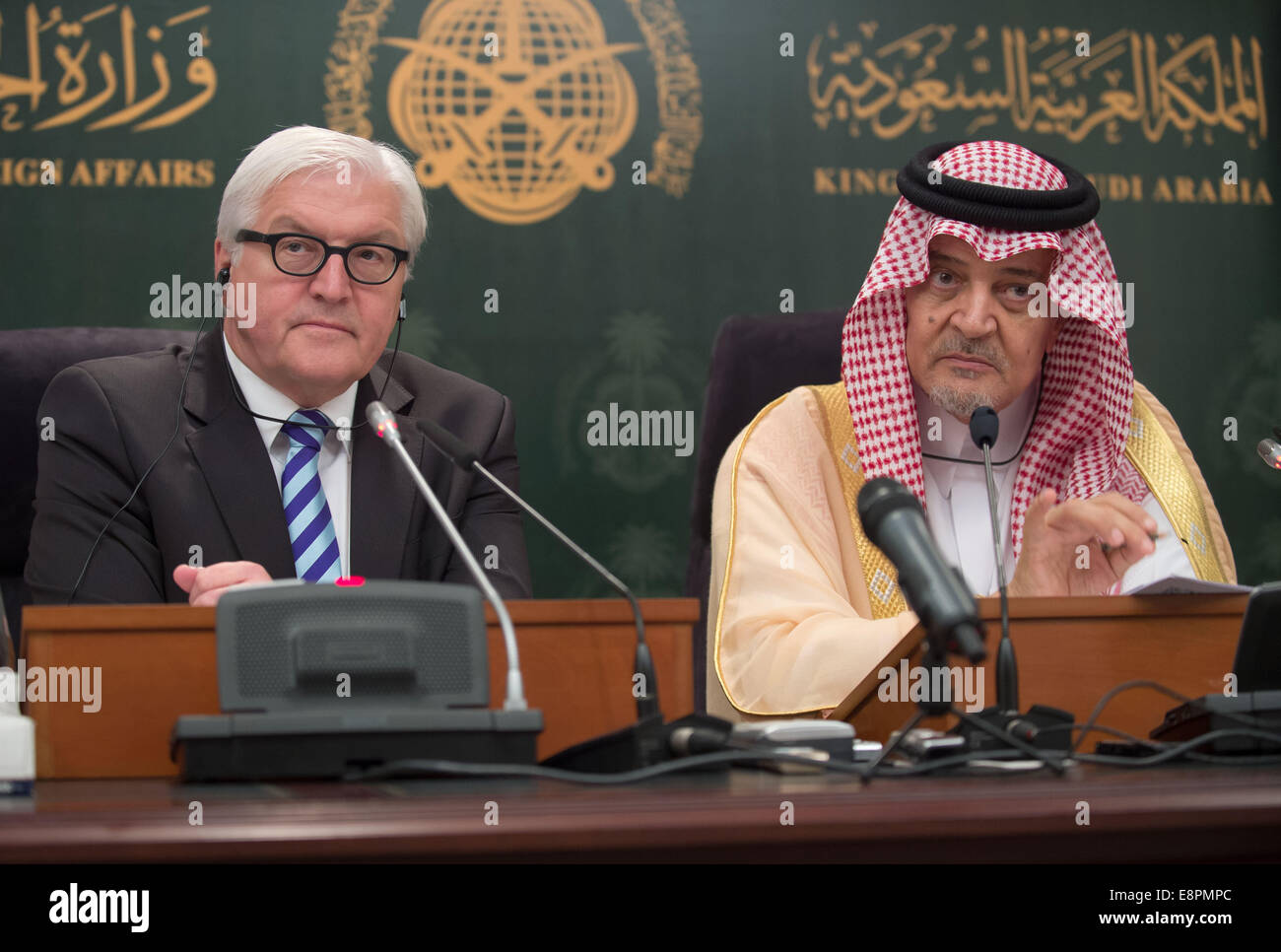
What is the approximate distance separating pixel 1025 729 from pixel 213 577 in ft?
2.92

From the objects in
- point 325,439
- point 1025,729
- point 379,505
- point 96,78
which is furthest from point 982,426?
point 96,78

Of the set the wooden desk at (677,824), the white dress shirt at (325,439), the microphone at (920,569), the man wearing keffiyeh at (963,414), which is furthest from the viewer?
the man wearing keffiyeh at (963,414)

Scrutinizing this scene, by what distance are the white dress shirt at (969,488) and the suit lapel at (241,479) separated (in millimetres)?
984

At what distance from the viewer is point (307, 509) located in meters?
2.09

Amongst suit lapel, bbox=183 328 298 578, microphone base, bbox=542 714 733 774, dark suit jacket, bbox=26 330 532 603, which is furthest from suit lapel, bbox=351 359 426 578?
microphone base, bbox=542 714 733 774

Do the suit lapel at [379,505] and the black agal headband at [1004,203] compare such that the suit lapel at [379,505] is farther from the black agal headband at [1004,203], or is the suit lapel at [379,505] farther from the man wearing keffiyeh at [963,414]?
the black agal headband at [1004,203]

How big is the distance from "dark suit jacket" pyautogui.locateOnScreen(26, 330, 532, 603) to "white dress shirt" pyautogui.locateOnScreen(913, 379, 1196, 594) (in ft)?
2.20

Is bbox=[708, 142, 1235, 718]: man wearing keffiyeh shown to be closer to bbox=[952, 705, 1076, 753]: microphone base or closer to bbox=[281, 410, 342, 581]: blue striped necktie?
bbox=[281, 410, 342, 581]: blue striped necktie

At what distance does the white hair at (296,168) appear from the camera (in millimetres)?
2182

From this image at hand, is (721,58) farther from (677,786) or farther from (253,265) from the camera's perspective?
(677,786)

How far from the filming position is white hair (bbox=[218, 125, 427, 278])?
218 centimetres

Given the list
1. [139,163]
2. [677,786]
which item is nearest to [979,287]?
[677,786]

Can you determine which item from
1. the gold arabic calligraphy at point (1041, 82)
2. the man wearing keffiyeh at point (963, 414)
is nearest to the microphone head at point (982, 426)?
the man wearing keffiyeh at point (963, 414)

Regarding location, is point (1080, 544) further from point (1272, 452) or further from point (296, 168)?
point (296, 168)
